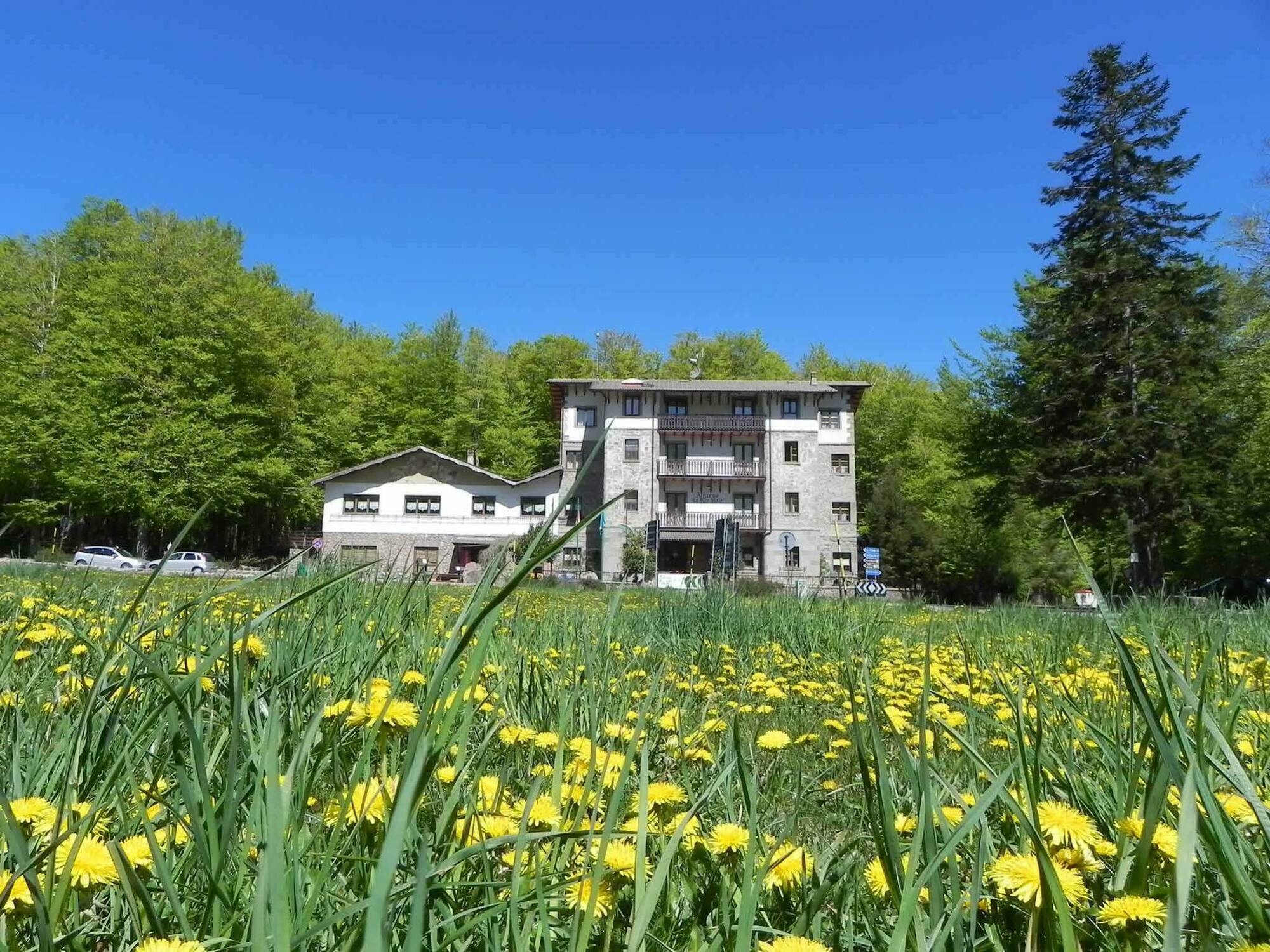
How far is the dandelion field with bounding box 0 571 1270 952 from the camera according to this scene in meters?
0.91

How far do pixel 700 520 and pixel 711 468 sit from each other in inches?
110

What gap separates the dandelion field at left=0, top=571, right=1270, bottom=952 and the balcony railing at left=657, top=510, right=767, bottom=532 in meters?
41.1

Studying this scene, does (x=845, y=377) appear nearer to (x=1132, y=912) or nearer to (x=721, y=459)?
(x=721, y=459)

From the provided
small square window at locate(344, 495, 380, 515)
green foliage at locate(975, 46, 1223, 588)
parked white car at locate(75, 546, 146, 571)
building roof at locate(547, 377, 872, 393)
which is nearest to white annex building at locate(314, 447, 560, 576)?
small square window at locate(344, 495, 380, 515)

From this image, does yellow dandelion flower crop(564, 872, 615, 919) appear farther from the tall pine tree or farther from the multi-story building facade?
the multi-story building facade

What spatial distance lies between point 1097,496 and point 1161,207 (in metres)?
10.2

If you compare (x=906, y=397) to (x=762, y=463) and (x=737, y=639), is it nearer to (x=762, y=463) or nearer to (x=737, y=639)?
(x=762, y=463)

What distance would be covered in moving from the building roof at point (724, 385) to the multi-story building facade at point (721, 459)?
0.06m

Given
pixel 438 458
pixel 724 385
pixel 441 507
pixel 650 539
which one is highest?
pixel 724 385

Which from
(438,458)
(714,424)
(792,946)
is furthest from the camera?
(438,458)

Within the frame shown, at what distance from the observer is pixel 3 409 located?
38.1m

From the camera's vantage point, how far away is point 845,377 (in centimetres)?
6262

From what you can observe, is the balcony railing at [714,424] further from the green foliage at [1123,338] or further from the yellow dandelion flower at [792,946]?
the yellow dandelion flower at [792,946]

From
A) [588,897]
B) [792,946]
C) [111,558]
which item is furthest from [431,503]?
[792,946]
